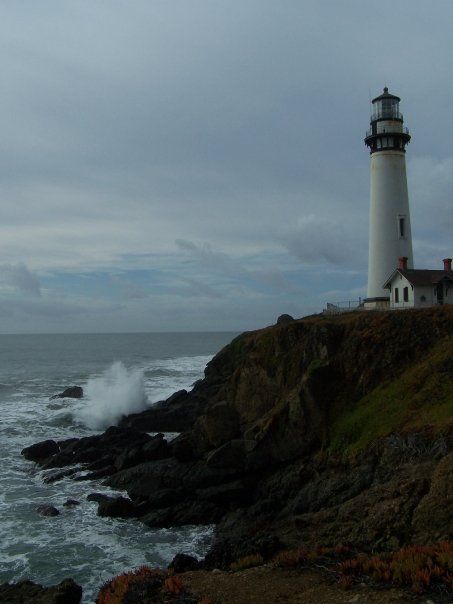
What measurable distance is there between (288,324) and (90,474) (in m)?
10.8

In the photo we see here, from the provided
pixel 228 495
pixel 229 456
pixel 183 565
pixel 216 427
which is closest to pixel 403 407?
pixel 229 456

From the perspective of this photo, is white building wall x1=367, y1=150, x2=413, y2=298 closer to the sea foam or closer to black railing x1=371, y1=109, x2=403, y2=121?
black railing x1=371, y1=109, x2=403, y2=121

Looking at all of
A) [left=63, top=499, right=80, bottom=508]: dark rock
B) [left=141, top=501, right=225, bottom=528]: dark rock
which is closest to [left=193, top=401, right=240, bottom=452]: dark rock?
[left=141, top=501, right=225, bottom=528]: dark rock

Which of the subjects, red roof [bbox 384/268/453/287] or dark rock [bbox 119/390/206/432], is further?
dark rock [bbox 119/390/206/432]

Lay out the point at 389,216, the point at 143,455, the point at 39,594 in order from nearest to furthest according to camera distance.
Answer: the point at 39,594
the point at 143,455
the point at 389,216

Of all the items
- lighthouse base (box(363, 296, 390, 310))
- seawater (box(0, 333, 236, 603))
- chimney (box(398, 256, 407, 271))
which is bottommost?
seawater (box(0, 333, 236, 603))

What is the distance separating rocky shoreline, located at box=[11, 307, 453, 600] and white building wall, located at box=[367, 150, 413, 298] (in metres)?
8.39

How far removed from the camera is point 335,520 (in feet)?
46.5

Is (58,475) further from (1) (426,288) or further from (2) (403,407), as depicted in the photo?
(1) (426,288)

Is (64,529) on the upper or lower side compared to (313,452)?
lower

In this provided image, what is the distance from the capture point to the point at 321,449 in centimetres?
1906

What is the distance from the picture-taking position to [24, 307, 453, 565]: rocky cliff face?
1352cm

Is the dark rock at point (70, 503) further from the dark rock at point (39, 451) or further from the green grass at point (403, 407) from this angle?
the green grass at point (403, 407)

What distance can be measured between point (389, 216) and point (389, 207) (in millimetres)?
509
